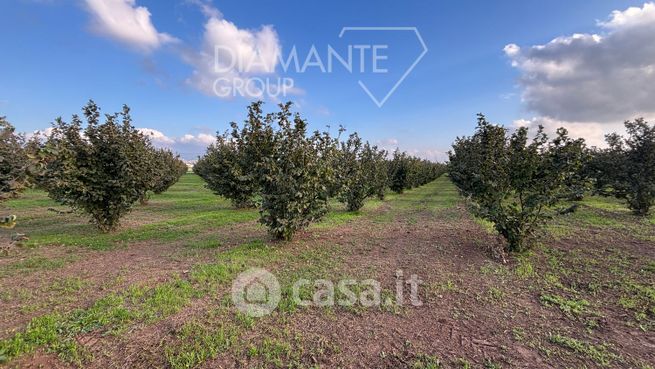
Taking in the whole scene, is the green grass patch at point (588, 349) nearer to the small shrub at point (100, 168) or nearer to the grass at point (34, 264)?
the grass at point (34, 264)

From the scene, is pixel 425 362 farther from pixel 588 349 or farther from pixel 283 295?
pixel 283 295

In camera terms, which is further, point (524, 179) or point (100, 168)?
point (100, 168)

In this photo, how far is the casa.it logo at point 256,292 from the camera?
13.8ft

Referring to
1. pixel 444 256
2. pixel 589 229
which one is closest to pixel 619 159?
pixel 589 229

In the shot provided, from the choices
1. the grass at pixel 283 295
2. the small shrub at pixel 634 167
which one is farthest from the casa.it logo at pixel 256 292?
the small shrub at pixel 634 167

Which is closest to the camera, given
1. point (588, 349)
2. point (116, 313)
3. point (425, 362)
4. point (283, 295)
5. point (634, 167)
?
point (425, 362)

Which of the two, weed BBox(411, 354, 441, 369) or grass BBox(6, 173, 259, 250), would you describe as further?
grass BBox(6, 173, 259, 250)

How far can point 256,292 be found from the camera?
4.73 meters

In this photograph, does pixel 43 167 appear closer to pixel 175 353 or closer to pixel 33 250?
pixel 175 353

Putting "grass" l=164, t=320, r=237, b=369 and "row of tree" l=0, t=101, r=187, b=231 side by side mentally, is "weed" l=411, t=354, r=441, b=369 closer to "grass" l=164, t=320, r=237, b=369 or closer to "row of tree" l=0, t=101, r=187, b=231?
"grass" l=164, t=320, r=237, b=369

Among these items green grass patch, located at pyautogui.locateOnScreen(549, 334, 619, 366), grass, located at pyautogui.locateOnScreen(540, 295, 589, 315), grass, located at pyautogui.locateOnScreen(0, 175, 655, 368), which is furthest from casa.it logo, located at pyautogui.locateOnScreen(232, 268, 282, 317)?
grass, located at pyautogui.locateOnScreen(540, 295, 589, 315)

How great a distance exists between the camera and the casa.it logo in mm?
4199

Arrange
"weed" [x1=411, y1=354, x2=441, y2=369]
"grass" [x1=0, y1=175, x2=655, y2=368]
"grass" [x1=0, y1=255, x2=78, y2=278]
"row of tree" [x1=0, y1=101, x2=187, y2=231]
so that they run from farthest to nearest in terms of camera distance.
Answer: "row of tree" [x1=0, y1=101, x2=187, y2=231] < "grass" [x1=0, y1=255, x2=78, y2=278] < "grass" [x1=0, y1=175, x2=655, y2=368] < "weed" [x1=411, y1=354, x2=441, y2=369]

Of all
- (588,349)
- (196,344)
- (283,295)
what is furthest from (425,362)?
(196,344)
